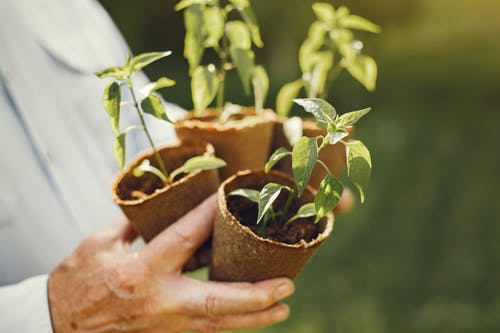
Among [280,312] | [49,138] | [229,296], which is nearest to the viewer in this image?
[229,296]

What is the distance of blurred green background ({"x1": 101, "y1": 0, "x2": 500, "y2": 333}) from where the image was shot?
2260 millimetres

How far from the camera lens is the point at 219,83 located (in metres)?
1.04

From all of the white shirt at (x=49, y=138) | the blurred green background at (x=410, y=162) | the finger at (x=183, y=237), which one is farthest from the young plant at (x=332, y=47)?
the blurred green background at (x=410, y=162)

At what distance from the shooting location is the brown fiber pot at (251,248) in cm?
84

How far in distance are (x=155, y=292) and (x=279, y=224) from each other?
0.23m

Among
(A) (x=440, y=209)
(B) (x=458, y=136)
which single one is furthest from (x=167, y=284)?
(B) (x=458, y=136)

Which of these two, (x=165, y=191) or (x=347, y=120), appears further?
(x=165, y=191)

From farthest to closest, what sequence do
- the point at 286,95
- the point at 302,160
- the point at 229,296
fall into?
the point at 286,95, the point at 229,296, the point at 302,160

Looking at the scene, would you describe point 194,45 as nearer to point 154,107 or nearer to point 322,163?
point 154,107

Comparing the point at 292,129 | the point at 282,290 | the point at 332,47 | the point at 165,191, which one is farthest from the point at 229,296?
the point at 332,47

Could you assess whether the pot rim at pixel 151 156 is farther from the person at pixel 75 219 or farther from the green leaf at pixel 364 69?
the green leaf at pixel 364 69

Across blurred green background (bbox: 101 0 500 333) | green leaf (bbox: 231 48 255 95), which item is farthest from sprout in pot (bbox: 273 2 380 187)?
blurred green background (bbox: 101 0 500 333)

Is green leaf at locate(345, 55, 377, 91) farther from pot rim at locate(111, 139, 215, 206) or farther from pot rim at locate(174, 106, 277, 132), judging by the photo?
pot rim at locate(111, 139, 215, 206)

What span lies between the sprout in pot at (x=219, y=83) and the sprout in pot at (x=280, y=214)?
0.37 feet
